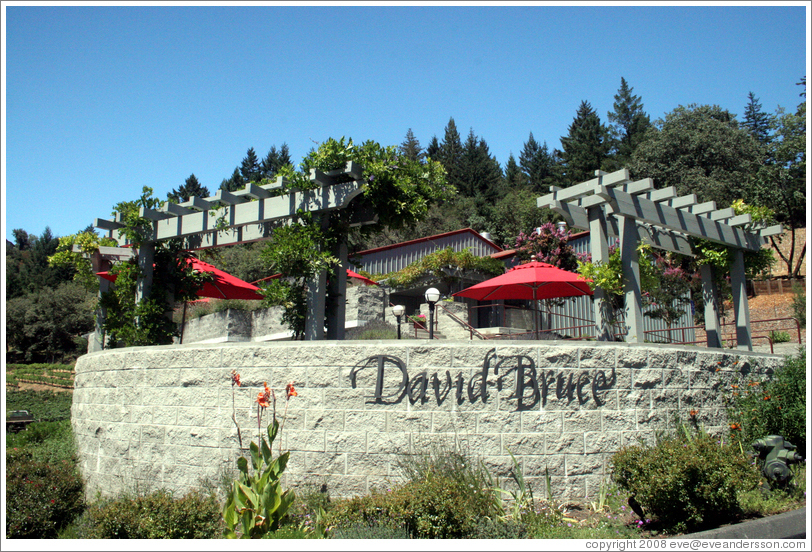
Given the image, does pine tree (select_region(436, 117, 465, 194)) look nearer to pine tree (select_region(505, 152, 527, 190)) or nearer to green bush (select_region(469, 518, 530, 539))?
pine tree (select_region(505, 152, 527, 190))

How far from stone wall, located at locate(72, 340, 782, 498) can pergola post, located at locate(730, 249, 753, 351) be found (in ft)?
11.5

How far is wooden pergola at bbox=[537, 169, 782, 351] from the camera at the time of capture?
852 cm

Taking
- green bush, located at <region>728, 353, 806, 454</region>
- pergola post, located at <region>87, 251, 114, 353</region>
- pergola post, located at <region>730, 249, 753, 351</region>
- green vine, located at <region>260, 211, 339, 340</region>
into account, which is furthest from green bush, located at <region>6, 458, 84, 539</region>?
pergola post, located at <region>730, 249, 753, 351</region>

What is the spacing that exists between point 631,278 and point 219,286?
7806mm

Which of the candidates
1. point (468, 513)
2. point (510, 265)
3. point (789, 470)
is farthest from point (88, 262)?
point (510, 265)

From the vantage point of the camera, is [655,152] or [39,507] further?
[655,152]

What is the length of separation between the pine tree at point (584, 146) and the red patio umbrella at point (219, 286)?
37932mm

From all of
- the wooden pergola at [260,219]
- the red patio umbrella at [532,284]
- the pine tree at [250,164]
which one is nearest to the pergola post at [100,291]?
the wooden pergola at [260,219]

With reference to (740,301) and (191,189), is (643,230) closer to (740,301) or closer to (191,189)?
(740,301)

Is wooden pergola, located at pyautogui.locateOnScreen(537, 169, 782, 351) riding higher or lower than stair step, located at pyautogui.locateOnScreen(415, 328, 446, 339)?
higher

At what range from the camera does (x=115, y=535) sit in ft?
19.5

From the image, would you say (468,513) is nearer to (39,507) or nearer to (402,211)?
(402,211)

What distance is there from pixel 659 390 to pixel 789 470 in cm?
157

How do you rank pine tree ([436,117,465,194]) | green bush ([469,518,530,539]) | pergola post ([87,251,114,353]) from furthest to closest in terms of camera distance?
1. pine tree ([436,117,465,194])
2. pergola post ([87,251,114,353])
3. green bush ([469,518,530,539])
